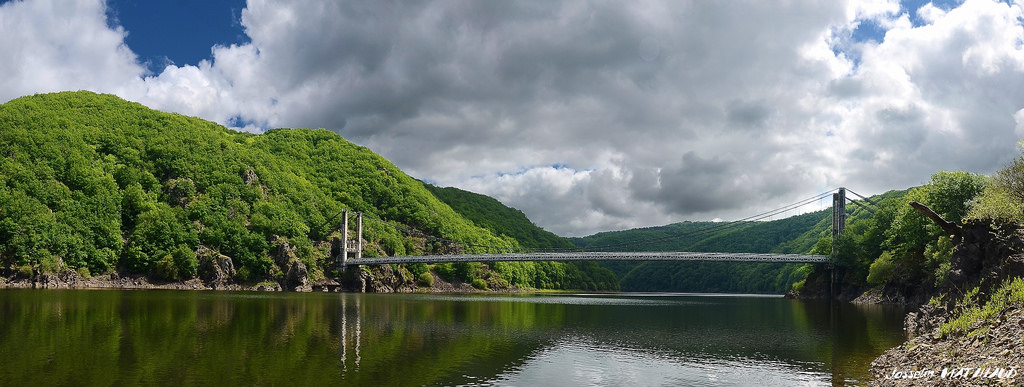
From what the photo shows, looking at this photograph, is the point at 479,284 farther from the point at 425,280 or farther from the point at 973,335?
the point at 973,335

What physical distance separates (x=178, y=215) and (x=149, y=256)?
54.5ft

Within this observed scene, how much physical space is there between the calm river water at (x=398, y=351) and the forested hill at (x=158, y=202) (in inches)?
2664

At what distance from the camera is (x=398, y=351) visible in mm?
27766

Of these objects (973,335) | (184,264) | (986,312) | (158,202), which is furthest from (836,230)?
(158,202)

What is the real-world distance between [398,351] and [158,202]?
11830 cm

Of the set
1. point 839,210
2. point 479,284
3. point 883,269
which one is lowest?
point 479,284

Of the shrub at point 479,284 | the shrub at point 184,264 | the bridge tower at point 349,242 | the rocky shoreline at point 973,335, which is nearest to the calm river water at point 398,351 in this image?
the rocky shoreline at point 973,335

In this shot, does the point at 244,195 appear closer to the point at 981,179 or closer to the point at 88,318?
the point at 88,318

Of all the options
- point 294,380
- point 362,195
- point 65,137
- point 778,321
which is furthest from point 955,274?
point 362,195

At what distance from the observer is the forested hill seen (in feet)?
333

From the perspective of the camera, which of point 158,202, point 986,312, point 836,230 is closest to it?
point 986,312

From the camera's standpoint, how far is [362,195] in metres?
190

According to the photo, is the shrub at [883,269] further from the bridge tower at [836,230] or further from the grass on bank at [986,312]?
the grass on bank at [986,312]

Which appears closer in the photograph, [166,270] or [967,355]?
[967,355]
